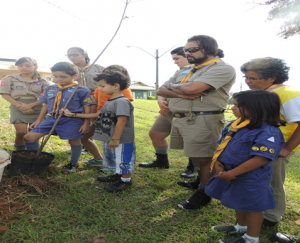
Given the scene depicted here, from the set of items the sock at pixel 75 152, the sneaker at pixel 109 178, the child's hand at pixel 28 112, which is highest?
the child's hand at pixel 28 112

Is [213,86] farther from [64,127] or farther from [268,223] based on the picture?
[64,127]

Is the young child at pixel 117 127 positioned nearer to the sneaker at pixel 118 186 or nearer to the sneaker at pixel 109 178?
the sneaker at pixel 118 186

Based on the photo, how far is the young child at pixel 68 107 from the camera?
10.9ft

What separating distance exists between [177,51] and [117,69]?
101cm

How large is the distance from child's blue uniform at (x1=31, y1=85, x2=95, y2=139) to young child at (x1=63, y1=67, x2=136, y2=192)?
50 centimetres

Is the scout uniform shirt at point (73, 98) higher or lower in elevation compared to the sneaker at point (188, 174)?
higher

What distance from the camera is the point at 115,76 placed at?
294 centimetres

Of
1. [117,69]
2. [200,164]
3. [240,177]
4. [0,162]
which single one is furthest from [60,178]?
[240,177]

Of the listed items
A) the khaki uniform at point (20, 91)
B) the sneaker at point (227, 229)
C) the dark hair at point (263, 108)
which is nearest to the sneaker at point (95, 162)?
the khaki uniform at point (20, 91)

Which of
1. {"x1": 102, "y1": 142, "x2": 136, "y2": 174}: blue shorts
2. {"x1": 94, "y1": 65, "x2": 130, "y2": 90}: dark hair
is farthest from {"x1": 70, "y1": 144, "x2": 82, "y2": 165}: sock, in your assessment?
{"x1": 94, "y1": 65, "x2": 130, "y2": 90}: dark hair

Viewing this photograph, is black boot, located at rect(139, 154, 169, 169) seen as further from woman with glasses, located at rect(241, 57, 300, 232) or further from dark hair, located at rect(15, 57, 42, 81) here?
dark hair, located at rect(15, 57, 42, 81)

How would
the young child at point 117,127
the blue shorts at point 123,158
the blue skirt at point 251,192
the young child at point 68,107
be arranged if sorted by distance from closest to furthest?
the blue skirt at point 251,192 < the young child at point 117,127 < the blue shorts at point 123,158 < the young child at point 68,107

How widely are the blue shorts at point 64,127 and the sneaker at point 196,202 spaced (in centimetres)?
169

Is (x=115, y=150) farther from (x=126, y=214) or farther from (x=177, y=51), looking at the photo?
(x=177, y=51)
